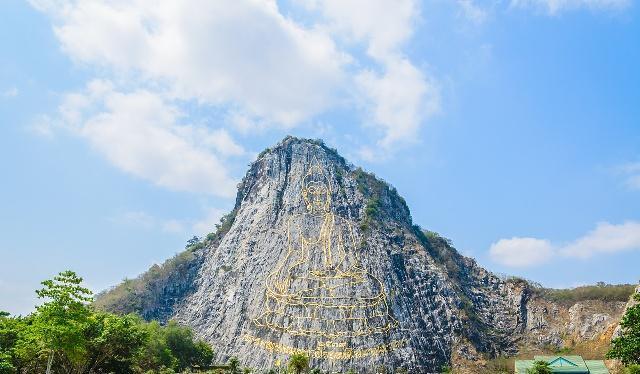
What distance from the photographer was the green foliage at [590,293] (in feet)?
238

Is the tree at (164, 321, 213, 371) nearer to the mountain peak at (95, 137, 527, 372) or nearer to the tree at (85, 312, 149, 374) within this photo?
the mountain peak at (95, 137, 527, 372)

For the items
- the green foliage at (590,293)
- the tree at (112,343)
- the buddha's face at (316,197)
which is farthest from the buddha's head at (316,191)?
the tree at (112,343)

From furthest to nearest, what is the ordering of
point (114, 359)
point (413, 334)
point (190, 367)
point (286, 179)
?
point (286, 179) < point (413, 334) < point (190, 367) < point (114, 359)

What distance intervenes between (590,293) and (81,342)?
65.5m

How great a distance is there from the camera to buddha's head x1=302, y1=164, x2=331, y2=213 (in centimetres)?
8406

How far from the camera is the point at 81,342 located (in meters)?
31.3

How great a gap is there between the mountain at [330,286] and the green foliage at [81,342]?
8397mm

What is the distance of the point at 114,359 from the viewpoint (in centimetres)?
4303

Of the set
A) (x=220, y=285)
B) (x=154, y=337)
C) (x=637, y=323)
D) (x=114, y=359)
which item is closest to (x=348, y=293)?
(x=220, y=285)

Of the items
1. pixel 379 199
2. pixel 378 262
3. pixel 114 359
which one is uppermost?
pixel 379 199

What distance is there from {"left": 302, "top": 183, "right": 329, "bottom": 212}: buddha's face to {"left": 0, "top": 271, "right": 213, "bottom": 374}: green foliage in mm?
27611

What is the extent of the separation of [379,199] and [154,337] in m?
43.6

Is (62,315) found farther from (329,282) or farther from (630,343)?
(329,282)

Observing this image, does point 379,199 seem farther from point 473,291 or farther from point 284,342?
point 284,342
